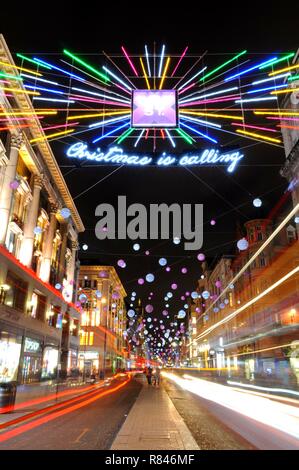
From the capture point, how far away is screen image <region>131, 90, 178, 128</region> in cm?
1202

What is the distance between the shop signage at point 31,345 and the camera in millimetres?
33906

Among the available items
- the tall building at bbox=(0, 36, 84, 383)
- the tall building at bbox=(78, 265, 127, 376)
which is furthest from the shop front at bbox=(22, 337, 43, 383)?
the tall building at bbox=(78, 265, 127, 376)

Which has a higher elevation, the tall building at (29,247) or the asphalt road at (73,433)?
the tall building at (29,247)

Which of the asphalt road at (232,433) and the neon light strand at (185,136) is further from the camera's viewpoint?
the neon light strand at (185,136)

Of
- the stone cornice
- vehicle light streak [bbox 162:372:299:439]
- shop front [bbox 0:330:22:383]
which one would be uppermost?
the stone cornice

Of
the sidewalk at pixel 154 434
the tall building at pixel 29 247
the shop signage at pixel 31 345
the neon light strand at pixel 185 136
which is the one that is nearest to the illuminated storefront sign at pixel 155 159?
the neon light strand at pixel 185 136

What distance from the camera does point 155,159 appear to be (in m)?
12.7

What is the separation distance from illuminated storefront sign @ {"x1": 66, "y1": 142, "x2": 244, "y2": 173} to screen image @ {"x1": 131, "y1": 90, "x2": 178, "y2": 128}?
1115mm

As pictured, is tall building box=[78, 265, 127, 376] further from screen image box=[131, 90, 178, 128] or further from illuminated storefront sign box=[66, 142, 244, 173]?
screen image box=[131, 90, 178, 128]

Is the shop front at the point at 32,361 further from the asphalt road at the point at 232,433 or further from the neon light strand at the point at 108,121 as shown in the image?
the neon light strand at the point at 108,121

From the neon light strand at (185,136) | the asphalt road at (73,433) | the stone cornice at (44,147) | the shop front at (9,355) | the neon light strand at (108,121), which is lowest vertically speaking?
the asphalt road at (73,433)

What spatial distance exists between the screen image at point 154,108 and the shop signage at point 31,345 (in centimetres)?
2728

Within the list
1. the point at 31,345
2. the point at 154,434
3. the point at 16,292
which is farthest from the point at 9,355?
the point at 154,434
